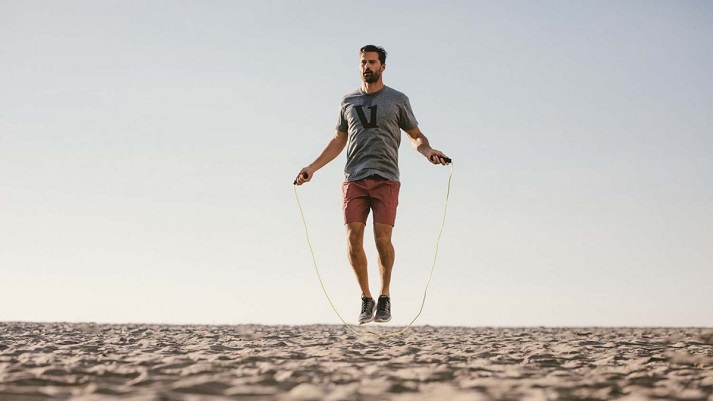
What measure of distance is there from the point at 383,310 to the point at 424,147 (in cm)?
143

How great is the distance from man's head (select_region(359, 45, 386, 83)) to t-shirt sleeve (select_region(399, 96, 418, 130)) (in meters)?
0.32

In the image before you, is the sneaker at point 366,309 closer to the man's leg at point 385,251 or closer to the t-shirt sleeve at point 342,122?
the man's leg at point 385,251

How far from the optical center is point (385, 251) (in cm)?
641

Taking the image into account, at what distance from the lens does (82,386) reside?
3.34 meters

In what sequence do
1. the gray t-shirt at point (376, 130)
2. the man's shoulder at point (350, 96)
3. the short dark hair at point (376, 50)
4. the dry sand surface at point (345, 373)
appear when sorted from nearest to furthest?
the dry sand surface at point (345, 373) → the gray t-shirt at point (376, 130) → the short dark hair at point (376, 50) → the man's shoulder at point (350, 96)

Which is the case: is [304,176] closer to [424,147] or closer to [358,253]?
[358,253]

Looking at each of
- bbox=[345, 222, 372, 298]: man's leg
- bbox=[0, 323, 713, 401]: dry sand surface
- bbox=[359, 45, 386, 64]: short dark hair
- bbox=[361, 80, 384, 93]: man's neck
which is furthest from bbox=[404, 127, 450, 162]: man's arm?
bbox=[0, 323, 713, 401]: dry sand surface

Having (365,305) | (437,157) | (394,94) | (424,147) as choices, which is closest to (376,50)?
(394,94)

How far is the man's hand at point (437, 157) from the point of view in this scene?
19.6 ft

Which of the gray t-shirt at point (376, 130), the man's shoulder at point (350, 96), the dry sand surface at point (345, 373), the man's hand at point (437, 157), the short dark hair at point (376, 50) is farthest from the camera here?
the man's shoulder at point (350, 96)

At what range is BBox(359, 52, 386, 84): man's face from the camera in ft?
21.0

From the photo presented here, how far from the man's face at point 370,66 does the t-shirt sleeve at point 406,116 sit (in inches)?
12.6

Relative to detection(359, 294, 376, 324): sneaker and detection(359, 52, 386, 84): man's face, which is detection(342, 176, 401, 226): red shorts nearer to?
detection(359, 294, 376, 324): sneaker

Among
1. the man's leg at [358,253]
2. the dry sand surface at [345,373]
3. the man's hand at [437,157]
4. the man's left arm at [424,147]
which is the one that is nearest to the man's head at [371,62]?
the man's left arm at [424,147]
